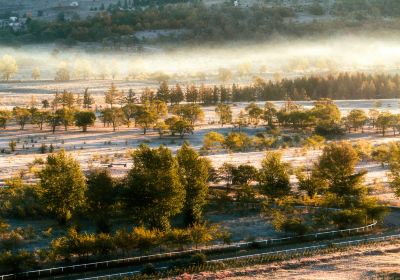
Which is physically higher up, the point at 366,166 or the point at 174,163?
the point at 174,163

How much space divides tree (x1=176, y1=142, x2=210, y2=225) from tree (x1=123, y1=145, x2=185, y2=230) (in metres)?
0.58

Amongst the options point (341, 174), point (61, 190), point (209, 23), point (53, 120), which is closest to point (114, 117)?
point (53, 120)

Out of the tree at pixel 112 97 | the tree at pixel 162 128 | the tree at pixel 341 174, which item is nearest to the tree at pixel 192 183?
the tree at pixel 341 174

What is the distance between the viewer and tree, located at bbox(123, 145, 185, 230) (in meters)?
24.7

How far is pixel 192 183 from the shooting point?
87.4 ft

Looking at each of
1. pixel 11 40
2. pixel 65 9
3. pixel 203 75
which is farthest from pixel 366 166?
pixel 65 9

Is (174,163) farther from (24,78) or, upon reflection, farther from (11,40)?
(11,40)

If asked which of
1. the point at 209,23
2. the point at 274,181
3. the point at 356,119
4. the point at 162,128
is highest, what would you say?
the point at 209,23

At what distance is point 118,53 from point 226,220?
344 ft

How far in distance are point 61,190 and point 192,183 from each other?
18.6 ft

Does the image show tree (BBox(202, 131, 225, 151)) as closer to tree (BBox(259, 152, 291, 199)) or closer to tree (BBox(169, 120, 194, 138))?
tree (BBox(169, 120, 194, 138))

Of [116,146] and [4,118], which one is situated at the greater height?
[4,118]

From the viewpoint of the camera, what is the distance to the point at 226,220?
26.8m

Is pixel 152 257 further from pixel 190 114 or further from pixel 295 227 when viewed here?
pixel 190 114
